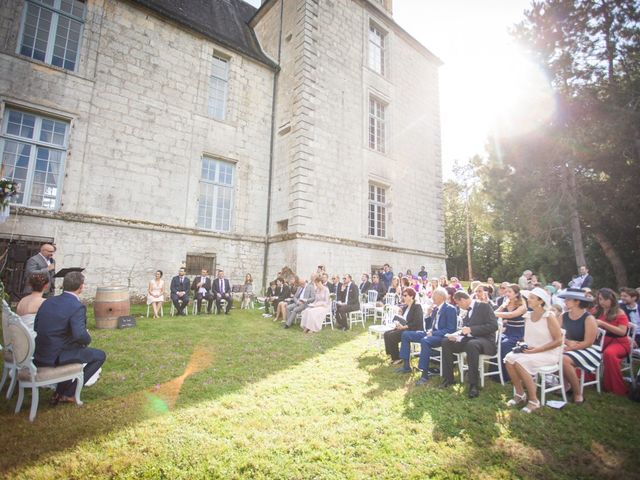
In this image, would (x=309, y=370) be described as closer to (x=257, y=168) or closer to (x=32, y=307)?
(x=32, y=307)

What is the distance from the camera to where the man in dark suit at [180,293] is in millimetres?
9891

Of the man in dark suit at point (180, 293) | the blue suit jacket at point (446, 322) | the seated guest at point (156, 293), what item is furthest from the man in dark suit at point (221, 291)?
the blue suit jacket at point (446, 322)

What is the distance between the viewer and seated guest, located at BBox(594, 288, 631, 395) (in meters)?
4.41

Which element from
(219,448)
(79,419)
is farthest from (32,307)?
(219,448)

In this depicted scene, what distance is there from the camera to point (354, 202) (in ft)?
45.6

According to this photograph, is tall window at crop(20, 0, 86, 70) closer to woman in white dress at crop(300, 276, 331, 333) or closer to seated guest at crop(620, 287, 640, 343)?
woman in white dress at crop(300, 276, 331, 333)

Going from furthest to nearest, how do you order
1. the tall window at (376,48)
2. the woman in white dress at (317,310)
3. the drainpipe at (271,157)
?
1. the tall window at (376,48)
2. the drainpipe at (271,157)
3. the woman in white dress at (317,310)

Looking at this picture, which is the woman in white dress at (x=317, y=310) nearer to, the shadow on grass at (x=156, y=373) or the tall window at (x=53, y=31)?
the shadow on grass at (x=156, y=373)

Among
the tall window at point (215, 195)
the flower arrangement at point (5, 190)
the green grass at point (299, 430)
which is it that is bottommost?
the green grass at point (299, 430)

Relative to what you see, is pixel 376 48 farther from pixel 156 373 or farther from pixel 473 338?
pixel 156 373

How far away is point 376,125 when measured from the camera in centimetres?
1583

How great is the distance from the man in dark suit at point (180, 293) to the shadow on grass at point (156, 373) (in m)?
1.14

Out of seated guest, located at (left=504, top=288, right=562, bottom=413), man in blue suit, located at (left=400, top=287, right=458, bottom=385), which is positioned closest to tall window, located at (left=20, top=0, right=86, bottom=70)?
man in blue suit, located at (left=400, top=287, right=458, bottom=385)

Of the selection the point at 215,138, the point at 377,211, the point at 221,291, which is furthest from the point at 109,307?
the point at 377,211
